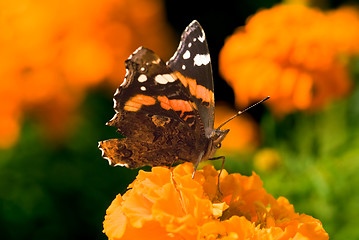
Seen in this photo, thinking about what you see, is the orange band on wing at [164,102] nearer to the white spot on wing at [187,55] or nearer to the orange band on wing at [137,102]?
the orange band on wing at [137,102]

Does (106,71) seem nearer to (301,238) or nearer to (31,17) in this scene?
(31,17)

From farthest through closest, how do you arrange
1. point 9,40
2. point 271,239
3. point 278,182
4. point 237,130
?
point 237,130 → point 9,40 → point 278,182 → point 271,239

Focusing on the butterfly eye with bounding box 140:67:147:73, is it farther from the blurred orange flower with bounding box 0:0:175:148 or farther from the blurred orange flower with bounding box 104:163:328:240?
the blurred orange flower with bounding box 0:0:175:148

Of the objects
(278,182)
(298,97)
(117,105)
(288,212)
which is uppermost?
(117,105)

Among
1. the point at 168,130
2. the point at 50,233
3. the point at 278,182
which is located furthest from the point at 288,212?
the point at 50,233

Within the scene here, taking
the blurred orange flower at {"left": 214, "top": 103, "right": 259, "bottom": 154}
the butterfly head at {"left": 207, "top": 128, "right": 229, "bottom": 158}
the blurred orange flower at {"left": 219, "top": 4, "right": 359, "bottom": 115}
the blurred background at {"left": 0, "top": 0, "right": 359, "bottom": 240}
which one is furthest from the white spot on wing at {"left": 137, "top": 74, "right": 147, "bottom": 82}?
the blurred orange flower at {"left": 214, "top": 103, "right": 259, "bottom": 154}

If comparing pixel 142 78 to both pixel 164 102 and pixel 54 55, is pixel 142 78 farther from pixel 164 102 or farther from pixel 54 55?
pixel 54 55

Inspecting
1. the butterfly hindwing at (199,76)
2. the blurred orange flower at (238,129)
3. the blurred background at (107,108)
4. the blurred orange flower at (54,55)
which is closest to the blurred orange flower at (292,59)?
the blurred background at (107,108)

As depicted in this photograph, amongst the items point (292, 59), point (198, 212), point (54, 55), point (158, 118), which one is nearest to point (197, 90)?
point (158, 118)
